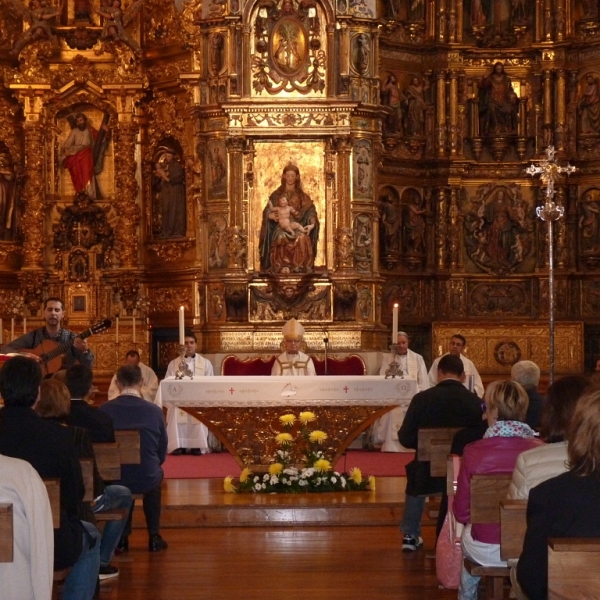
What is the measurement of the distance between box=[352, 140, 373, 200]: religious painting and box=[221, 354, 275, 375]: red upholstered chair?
290 centimetres

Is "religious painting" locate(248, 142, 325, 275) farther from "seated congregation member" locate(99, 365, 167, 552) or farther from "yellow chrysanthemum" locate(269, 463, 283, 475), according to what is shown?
"seated congregation member" locate(99, 365, 167, 552)

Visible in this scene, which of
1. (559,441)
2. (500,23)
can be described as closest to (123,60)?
(500,23)

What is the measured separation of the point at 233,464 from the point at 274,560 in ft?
21.0

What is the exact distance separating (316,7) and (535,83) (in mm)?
4455

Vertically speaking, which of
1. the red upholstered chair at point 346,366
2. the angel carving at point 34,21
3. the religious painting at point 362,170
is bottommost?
the red upholstered chair at point 346,366

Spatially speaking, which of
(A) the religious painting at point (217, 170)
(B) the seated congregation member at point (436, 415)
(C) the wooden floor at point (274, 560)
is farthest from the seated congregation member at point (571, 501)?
(A) the religious painting at point (217, 170)

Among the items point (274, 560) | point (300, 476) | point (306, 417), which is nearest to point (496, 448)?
point (274, 560)

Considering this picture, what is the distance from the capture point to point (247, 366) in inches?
798

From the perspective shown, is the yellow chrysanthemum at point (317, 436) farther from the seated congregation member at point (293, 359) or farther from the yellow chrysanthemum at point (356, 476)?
the seated congregation member at point (293, 359)

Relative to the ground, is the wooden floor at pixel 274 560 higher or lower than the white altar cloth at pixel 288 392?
lower

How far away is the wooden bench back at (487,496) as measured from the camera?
788cm

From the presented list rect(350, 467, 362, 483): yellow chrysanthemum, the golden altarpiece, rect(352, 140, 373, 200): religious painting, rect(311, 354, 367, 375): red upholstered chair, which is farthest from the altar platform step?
the golden altarpiece

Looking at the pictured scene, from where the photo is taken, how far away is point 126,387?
11508 mm

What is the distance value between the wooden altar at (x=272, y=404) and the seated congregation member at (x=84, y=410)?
428 cm
